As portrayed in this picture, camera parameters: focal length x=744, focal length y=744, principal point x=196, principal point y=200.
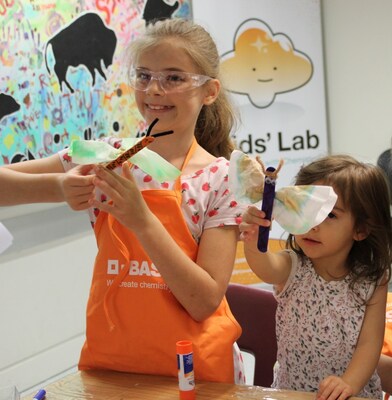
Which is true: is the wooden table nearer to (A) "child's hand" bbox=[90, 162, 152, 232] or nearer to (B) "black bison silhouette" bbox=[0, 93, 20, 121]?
(A) "child's hand" bbox=[90, 162, 152, 232]

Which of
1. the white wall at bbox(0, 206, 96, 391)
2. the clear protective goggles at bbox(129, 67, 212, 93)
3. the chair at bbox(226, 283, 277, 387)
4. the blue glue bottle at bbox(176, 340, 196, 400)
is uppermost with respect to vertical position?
the clear protective goggles at bbox(129, 67, 212, 93)

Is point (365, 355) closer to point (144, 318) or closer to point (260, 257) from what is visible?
point (260, 257)

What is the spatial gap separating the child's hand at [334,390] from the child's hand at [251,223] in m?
0.33

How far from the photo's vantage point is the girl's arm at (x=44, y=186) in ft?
4.99

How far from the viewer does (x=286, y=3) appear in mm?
4238

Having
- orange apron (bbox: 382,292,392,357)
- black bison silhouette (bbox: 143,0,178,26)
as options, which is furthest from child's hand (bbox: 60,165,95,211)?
black bison silhouette (bbox: 143,0,178,26)

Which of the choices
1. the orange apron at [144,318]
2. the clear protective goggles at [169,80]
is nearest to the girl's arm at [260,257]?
the orange apron at [144,318]

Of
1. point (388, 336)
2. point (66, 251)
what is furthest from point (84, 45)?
point (388, 336)

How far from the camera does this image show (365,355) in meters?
1.63

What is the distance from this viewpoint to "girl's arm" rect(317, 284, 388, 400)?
58.7 inches

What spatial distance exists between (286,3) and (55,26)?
1453 mm

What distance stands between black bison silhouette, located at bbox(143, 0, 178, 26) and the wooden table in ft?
8.78

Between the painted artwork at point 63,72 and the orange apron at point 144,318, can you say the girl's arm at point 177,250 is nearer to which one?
the orange apron at point 144,318

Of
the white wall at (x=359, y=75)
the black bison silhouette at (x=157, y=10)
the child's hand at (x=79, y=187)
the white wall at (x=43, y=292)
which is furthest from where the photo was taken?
the white wall at (x=359, y=75)
